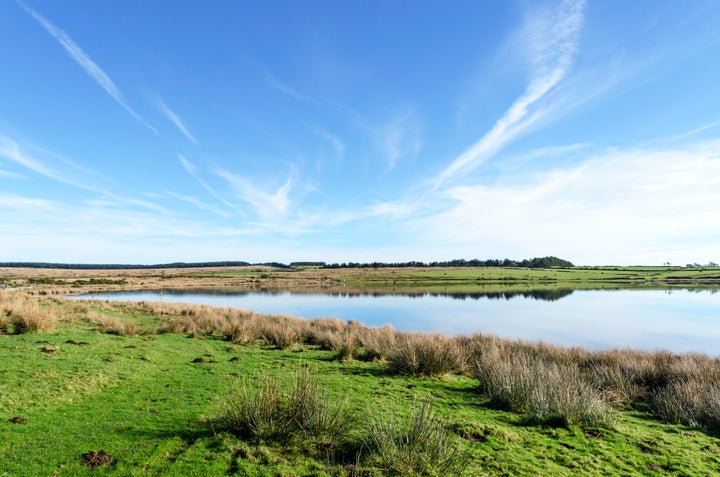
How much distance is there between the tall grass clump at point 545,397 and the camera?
24.9 feet

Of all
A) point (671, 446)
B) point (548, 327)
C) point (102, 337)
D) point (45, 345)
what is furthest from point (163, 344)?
point (548, 327)

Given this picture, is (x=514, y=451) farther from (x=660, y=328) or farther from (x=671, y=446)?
(x=660, y=328)

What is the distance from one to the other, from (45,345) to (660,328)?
36.4m

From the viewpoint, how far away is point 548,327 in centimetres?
2875

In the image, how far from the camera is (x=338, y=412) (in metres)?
6.00

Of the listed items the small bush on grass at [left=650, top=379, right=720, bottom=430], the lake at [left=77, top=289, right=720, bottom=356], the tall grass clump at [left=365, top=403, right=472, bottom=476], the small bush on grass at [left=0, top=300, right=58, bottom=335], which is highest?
the small bush on grass at [left=0, top=300, right=58, bottom=335]

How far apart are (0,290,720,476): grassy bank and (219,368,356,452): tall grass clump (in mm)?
22

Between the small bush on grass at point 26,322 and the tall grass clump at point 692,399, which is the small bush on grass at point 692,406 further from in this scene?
the small bush on grass at point 26,322

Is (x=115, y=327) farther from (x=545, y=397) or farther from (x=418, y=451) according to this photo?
(x=545, y=397)

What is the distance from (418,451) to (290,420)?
1967 mm

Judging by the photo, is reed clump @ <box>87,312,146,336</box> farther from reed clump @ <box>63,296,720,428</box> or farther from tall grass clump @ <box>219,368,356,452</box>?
tall grass clump @ <box>219,368,356,452</box>

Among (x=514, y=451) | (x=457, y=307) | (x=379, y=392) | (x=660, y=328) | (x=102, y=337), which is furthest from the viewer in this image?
(x=457, y=307)

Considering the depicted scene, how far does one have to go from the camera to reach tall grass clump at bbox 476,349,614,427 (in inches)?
299

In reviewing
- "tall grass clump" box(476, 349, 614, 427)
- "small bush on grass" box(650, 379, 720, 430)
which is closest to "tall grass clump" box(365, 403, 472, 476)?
"tall grass clump" box(476, 349, 614, 427)
